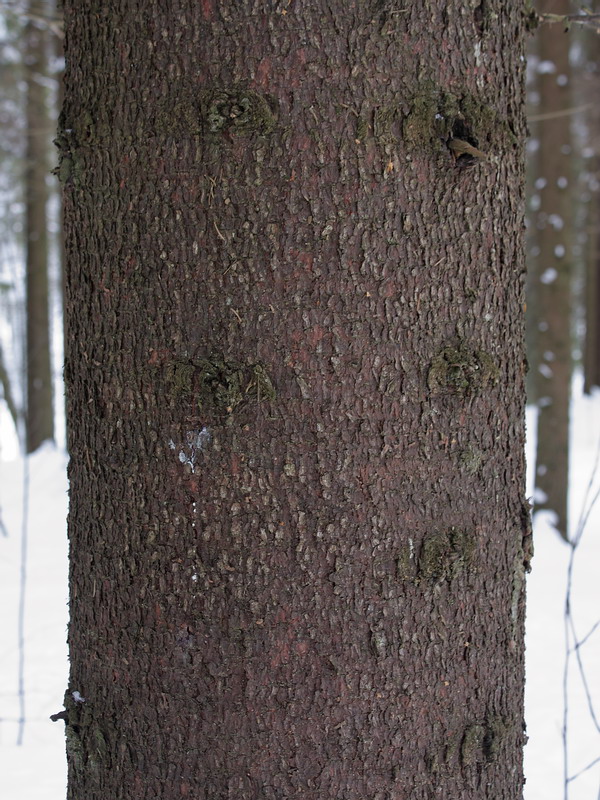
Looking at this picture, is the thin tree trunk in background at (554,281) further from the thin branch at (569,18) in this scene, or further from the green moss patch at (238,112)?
the green moss patch at (238,112)

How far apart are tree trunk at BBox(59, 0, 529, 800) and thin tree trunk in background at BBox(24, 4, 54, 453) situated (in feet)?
28.1

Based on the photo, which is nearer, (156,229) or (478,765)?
(156,229)

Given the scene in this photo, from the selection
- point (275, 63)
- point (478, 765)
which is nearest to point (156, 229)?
point (275, 63)

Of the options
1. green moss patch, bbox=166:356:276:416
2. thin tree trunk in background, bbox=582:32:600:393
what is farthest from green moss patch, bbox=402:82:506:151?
thin tree trunk in background, bbox=582:32:600:393

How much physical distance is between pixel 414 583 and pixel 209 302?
0.56m

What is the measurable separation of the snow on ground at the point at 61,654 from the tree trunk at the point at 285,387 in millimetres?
1959

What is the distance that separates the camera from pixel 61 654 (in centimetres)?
410

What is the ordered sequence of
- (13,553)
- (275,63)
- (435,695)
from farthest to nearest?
(13,553)
(435,695)
(275,63)

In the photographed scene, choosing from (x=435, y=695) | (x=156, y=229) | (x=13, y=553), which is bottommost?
(x=13, y=553)

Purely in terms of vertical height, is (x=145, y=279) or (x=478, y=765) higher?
(x=145, y=279)

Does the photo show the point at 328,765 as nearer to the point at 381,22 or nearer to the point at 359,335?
the point at 359,335

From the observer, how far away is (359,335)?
117cm

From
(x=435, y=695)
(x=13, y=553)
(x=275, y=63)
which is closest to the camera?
(x=275, y=63)

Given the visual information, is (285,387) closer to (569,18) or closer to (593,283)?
(569,18)
